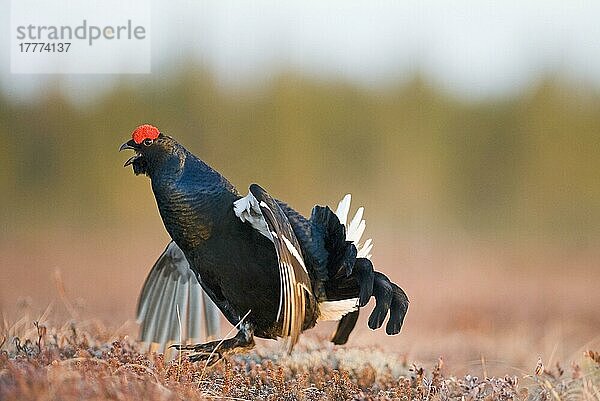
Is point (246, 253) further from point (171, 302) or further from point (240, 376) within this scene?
Result: point (171, 302)

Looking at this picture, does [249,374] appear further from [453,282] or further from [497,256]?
[497,256]

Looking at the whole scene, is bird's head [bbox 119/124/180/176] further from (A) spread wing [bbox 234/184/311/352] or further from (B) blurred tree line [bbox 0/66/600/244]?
(B) blurred tree line [bbox 0/66/600/244]

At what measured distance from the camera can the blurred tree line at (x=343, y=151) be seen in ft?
16.7

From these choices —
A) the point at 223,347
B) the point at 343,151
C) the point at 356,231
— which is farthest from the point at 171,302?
the point at 343,151

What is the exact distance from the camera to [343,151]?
6.23m

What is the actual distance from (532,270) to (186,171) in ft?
11.9

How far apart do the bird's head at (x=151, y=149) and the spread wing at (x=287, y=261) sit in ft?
1.14

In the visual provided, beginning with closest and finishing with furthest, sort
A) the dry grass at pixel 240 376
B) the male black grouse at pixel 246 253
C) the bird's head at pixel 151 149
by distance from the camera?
the dry grass at pixel 240 376, the male black grouse at pixel 246 253, the bird's head at pixel 151 149

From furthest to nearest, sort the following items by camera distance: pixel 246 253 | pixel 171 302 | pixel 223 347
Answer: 1. pixel 171 302
2. pixel 223 347
3. pixel 246 253

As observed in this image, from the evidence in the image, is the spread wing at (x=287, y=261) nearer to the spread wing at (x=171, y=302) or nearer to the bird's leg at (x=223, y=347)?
the bird's leg at (x=223, y=347)

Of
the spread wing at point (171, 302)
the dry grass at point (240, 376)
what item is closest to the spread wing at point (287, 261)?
the dry grass at point (240, 376)

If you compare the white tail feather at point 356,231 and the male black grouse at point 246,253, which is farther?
the white tail feather at point 356,231

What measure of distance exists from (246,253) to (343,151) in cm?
376

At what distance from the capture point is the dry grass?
1.98 m
